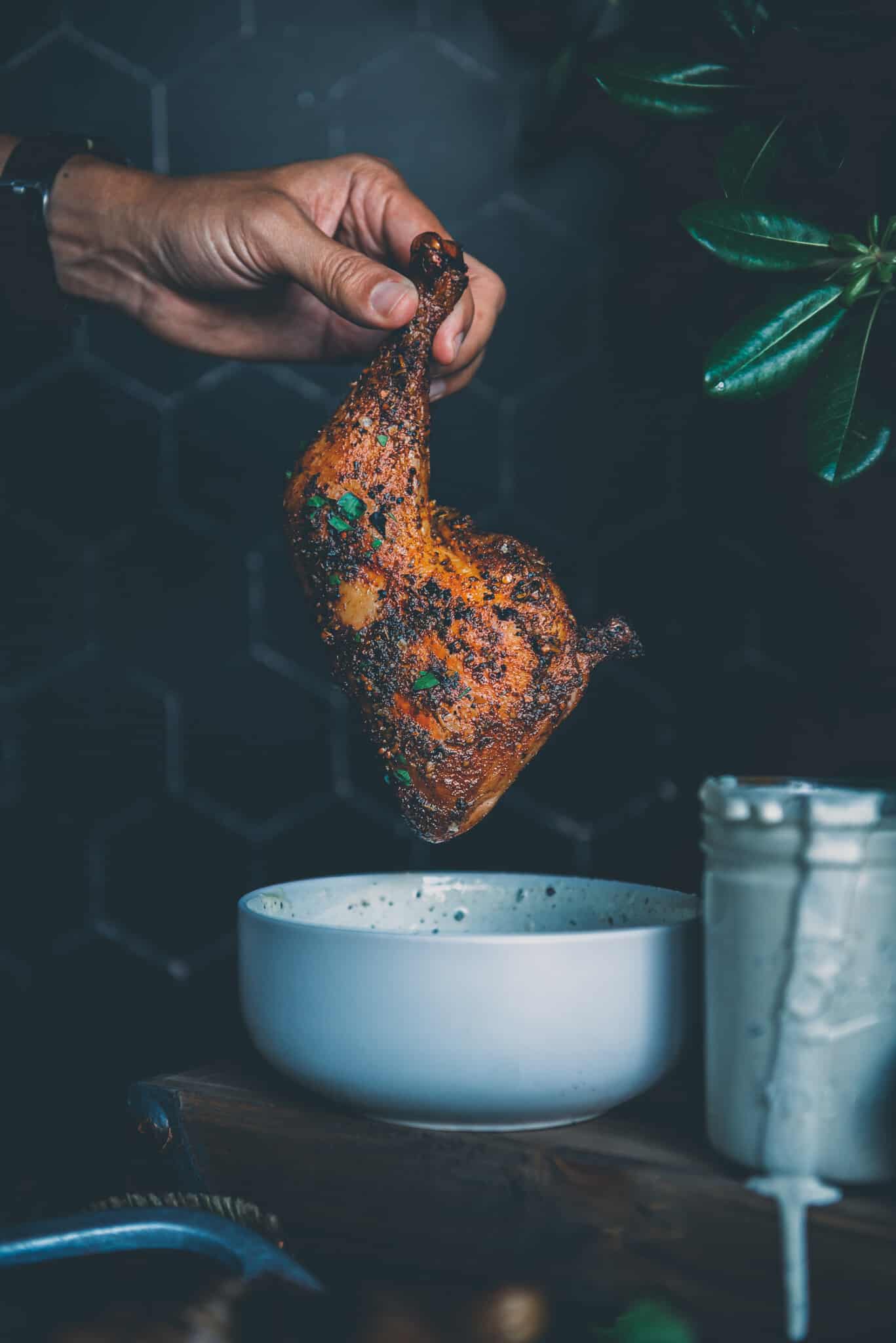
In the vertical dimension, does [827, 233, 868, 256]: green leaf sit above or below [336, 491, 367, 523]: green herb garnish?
above

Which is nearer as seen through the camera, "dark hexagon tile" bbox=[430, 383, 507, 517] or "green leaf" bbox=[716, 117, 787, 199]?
"green leaf" bbox=[716, 117, 787, 199]

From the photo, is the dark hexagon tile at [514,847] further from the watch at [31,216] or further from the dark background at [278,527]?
the watch at [31,216]

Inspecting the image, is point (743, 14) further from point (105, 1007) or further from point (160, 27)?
point (105, 1007)

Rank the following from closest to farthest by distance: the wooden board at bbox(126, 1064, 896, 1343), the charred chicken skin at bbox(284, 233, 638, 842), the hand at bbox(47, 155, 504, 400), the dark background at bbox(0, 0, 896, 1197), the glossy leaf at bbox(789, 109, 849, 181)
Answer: the wooden board at bbox(126, 1064, 896, 1343) → the charred chicken skin at bbox(284, 233, 638, 842) → the glossy leaf at bbox(789, 109, 849, 181) → the hand at bbox(47, 155, 504, 400) → the dark background at bbox(0, 0, 896, 1197)

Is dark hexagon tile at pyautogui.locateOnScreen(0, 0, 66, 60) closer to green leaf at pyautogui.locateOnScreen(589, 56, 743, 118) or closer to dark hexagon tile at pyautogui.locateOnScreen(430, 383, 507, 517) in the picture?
dark hexagon tile at pyautogui.locateOnScreen(430, 383, 507, 517)

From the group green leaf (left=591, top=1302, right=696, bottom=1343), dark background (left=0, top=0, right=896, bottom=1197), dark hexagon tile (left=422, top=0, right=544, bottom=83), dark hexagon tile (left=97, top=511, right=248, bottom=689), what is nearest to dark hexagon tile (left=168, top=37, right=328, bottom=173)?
dark background (left=0, top=0, right=896, bottom=1197)

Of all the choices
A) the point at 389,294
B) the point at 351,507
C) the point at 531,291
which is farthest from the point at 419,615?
the point at 531,291
